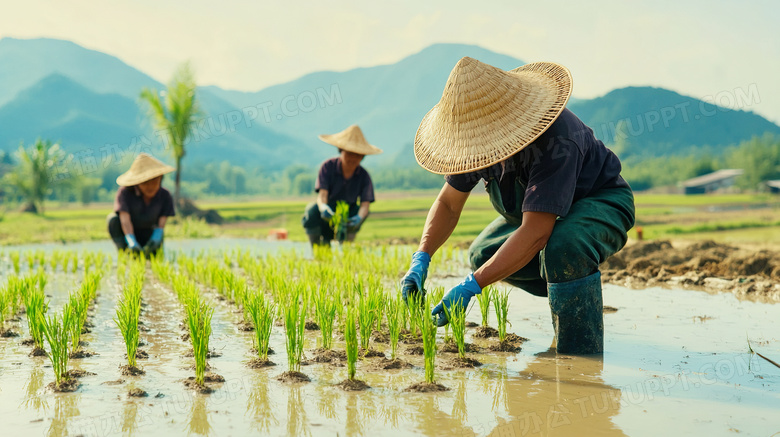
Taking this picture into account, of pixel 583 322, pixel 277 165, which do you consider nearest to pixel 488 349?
pixel 583 322

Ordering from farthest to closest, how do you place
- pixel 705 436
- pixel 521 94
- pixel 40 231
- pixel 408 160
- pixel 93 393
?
pixel 408 160
pixel 40 231
pixel 521 94
pixel 93 393
pixel 705 436

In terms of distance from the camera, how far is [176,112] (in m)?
18.8

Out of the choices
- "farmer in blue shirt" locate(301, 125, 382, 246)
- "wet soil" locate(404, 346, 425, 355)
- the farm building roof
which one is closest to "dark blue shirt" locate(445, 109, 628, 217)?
"wet soil" locate(404, 346, 425, 355)

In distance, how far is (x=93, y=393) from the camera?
2.36 metres

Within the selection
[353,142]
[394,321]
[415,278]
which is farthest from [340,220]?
[394,321]

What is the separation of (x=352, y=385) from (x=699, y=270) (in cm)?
498

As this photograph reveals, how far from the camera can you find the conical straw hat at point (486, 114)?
8.83ft

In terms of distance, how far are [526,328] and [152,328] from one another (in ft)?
7.39

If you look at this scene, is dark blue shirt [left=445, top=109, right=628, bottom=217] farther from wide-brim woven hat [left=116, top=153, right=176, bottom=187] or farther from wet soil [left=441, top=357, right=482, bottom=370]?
wide-brim woven hat [left=116, top=153, right=176, bottom=187]

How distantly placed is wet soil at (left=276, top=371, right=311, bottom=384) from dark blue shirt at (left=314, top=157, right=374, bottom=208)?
4548 mm

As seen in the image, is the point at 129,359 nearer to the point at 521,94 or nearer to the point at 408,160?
the point at 521,94

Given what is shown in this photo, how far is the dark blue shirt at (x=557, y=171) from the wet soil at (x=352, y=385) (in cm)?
104

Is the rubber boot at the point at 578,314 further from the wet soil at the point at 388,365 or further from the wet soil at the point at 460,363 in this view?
the wet soil at the point at 388,365

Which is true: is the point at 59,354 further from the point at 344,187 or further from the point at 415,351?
the point at 344,187
